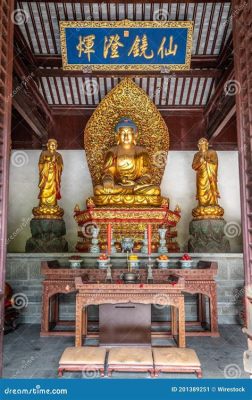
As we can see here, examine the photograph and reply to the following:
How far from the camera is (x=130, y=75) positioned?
6023mm

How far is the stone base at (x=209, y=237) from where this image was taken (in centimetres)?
561

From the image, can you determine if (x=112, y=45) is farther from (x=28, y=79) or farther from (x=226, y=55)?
(x=226, y=55)

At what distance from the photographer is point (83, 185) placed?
23.9 feet

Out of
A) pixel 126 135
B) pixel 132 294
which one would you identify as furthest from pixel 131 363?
pixel 126 135

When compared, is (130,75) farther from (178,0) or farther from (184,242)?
(184,242)

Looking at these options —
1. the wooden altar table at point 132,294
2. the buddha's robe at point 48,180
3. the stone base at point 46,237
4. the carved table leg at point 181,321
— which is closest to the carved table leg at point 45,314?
the wooden altar table at point 132,294

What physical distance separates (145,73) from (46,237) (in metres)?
3.12

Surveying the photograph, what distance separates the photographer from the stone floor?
279 cm

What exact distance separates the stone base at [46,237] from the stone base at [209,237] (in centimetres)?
214

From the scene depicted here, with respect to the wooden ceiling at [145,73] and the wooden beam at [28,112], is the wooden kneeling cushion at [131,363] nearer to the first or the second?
the wooden beam at [28,112]

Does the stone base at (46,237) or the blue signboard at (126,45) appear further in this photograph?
the stone base at (46,237)

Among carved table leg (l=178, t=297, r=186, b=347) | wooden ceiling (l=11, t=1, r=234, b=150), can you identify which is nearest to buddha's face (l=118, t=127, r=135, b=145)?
wooden ceiling (l=11, t=1, r=234, b=150)

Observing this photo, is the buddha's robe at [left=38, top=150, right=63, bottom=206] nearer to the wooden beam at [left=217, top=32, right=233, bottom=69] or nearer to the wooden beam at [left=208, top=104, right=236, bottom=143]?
the wooden beam at [left=208, top=104, right=236, bottom=143]

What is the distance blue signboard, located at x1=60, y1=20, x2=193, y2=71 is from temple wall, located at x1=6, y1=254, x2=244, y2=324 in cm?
298
